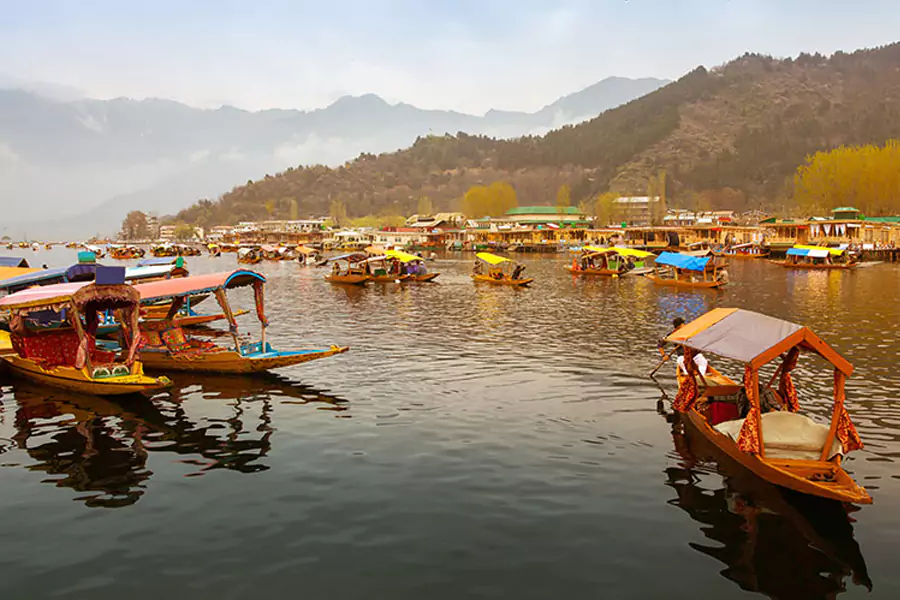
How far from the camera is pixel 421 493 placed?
42.2 feet

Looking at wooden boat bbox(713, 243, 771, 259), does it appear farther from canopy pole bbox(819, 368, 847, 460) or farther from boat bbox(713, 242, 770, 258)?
canopy pole bbox(819, 368, 847, 460)

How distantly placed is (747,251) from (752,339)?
103889mm

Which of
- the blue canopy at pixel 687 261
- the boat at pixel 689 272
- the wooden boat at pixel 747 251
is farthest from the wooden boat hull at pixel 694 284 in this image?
the wooden boat at pixel 747 251

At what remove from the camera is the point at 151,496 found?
12.9 metres

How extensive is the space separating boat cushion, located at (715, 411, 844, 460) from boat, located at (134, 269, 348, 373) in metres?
14.5

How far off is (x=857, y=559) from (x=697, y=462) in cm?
425

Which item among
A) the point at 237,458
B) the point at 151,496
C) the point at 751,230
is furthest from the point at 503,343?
the point at 751,230

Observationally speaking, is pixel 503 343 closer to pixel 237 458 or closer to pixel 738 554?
pixel 237 458

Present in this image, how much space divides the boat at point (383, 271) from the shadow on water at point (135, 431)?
3955cm

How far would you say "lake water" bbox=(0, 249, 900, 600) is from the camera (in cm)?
980

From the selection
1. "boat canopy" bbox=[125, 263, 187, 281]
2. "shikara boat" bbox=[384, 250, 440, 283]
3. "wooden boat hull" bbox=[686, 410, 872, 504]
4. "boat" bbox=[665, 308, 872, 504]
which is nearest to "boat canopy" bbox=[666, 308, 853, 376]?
"boat" bbox=[665, 308, 872, 504]

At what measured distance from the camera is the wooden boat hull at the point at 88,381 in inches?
727

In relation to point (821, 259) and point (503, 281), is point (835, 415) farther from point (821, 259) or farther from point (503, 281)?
point (821, 259)

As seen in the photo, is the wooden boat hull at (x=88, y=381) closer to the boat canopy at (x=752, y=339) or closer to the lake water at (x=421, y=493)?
the lake water at (x=421, y=493)
